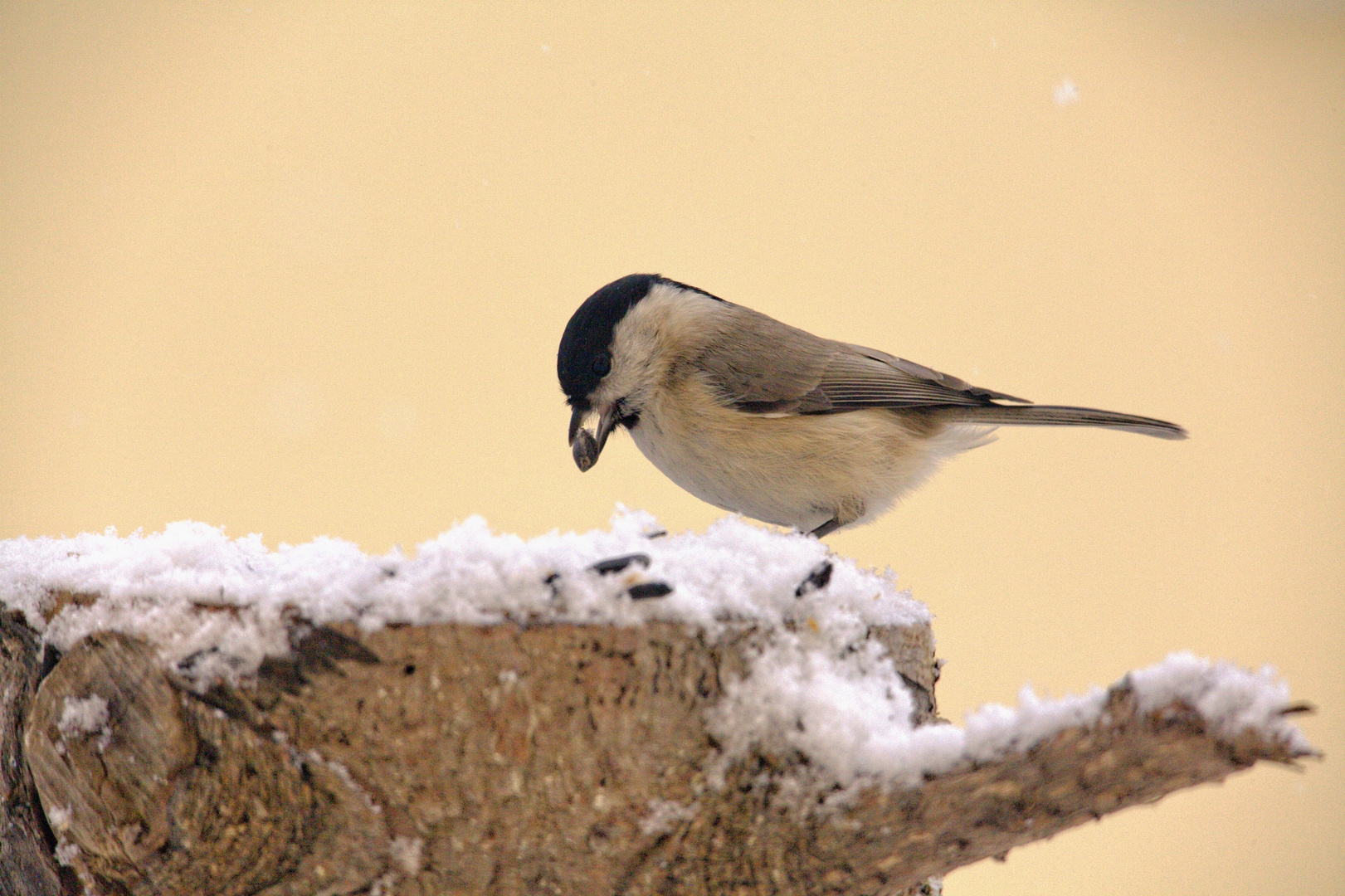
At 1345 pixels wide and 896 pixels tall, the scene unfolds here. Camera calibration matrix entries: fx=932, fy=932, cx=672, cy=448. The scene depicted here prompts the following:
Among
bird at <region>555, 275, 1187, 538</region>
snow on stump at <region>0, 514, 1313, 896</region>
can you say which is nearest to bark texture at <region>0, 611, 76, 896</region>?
snow on stump at <region>0, 514, 1313, 896</region>

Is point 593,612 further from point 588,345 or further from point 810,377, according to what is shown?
point 810,377

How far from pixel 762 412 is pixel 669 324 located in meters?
0.28

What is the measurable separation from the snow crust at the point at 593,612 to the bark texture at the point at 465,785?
2 centimetres

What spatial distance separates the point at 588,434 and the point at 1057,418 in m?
0.86

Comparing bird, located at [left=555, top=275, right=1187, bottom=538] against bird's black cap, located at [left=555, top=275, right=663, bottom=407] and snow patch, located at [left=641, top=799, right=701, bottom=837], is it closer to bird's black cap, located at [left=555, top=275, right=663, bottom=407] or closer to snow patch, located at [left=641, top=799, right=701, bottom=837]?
bird's black cap, located at [left=555, top=275, right=663, bottom=407]

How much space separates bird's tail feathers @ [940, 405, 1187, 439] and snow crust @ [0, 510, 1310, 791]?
86cm

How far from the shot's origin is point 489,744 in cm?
85

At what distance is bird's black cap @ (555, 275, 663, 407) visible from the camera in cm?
160

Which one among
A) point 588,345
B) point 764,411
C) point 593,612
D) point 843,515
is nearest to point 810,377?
point 764,411

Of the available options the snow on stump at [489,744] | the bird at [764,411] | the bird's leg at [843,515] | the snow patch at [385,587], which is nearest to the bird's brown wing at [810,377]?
the bird at [764,411]

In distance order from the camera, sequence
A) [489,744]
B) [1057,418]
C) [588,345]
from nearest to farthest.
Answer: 1. [489,744]
2. [588,345]
3. [1057,418]

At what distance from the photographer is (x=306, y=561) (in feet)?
3.23

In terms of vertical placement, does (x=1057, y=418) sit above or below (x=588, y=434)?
above

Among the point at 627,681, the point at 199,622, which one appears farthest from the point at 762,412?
the point at 199,622
